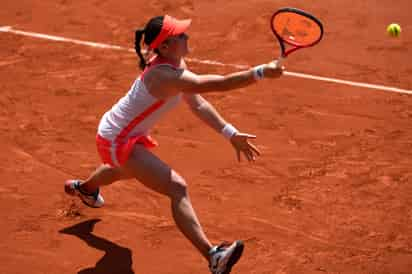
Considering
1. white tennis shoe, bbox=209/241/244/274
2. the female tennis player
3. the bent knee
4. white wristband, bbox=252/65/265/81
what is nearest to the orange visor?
the female tennis player

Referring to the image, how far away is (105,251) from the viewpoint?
20.9 ft

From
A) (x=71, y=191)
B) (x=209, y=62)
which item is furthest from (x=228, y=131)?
(x=209, y=62)

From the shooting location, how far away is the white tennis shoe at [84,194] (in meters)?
6.73

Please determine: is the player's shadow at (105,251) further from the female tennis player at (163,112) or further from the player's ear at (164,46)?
the player's ear at (164,46)

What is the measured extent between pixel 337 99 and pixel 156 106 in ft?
12.6

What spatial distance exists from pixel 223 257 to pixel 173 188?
0.62m

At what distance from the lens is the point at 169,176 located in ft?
18.7

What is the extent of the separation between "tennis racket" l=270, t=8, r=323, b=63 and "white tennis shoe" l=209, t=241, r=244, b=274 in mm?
1476

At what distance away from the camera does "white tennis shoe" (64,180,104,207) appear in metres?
6.73

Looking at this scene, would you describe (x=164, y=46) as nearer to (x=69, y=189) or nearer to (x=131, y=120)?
(x=131, y=120)

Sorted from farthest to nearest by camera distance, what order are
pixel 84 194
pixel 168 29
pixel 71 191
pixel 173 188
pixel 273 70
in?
pixel 71 191, pixel 84 194, pixel 173 188, pixel 168 29, pixel 273 70

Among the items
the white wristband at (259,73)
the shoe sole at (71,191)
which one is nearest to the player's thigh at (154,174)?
the white wristband at (259,73)

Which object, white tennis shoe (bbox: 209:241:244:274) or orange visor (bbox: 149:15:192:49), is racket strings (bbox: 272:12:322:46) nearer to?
orange visor (bbox: 149:15:192:49)

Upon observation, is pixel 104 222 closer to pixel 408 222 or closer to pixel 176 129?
pixel 176 129
